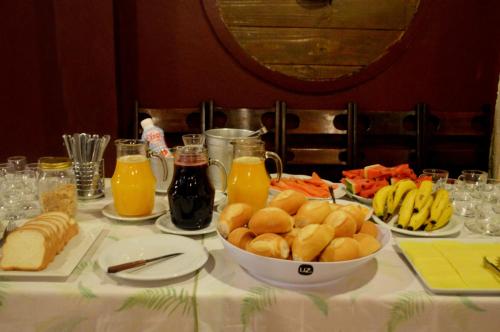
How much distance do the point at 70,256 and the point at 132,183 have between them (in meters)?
0.27

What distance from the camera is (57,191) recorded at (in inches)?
46.9

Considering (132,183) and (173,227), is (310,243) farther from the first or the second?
(132,183)

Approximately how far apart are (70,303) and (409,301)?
0.59 metres

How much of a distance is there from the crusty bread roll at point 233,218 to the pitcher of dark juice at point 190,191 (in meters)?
0.17

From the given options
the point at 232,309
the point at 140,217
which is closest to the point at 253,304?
the point at 232,309

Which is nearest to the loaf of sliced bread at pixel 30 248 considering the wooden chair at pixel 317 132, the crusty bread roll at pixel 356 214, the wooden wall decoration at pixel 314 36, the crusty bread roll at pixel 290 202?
the crusty bread roll at pixel 290 202

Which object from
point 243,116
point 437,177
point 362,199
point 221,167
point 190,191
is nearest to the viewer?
point 190,191

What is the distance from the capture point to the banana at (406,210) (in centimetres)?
118

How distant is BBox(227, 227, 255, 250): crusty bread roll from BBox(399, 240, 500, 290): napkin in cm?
33

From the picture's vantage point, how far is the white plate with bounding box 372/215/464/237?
115 centimetres

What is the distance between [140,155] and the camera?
1.25 metres

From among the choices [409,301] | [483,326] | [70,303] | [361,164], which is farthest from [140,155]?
[361,164]

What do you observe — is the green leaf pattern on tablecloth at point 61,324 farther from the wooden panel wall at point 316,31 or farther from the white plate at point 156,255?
the wooden panel wall at point 316,31

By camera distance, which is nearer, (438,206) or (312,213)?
(312,213)
